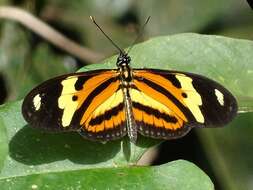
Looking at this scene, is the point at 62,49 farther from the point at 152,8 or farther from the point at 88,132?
the point at 88,132

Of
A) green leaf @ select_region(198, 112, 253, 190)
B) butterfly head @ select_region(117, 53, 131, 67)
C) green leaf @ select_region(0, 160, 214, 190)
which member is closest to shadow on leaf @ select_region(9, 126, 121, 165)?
green leaf @ select_region(0, 160, 214, 190)

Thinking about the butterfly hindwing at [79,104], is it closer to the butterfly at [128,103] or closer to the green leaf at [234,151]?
the butterfly at [128,103]

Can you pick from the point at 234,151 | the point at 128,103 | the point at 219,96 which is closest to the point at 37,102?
the point at 128,103

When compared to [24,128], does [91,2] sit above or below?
above

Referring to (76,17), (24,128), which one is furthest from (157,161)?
(24,128)

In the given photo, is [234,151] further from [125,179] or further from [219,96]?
[125,179]

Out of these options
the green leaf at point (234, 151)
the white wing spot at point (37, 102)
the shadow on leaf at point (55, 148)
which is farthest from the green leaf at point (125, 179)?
the green leaf at point (234, 151)
